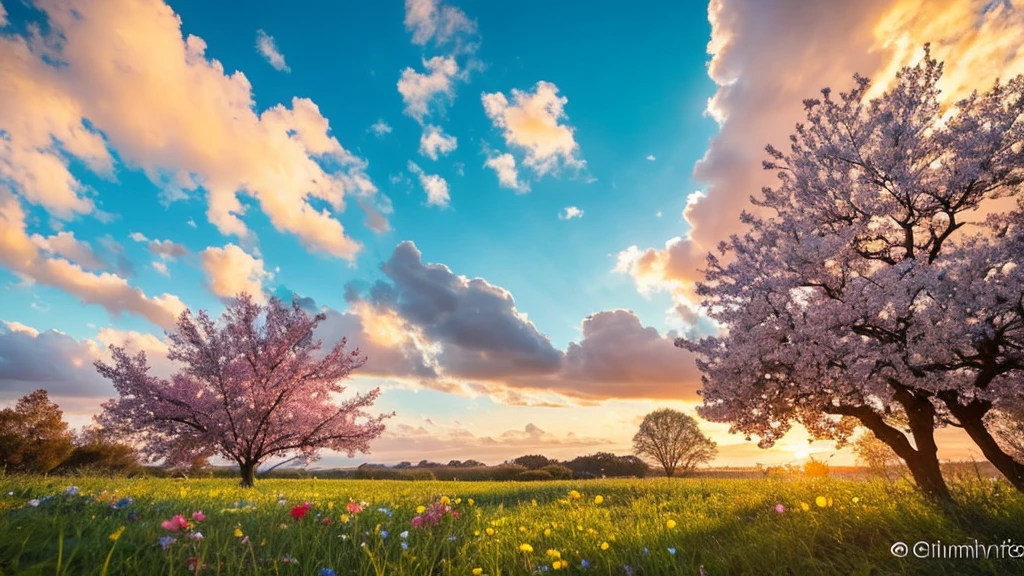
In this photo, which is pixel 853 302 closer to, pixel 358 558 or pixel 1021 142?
pixel 1021 142

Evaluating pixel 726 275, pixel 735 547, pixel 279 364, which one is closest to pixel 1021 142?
pixel 726 275

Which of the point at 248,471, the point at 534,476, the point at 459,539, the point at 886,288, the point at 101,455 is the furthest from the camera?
the point at 101,455

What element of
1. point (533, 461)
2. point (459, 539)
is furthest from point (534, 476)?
point (459, 539)

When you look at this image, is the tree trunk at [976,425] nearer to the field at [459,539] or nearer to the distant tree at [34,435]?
the field at [459,539]

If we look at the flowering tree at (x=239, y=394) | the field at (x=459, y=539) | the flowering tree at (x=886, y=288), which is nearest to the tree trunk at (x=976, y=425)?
the flowering tree at (x=886, y=288)

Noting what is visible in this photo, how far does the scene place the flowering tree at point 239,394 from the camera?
1848 cm

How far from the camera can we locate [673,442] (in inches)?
1759

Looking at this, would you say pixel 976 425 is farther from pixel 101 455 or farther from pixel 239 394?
pixel 101 455

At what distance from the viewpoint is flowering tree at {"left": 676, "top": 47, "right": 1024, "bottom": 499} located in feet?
37.8

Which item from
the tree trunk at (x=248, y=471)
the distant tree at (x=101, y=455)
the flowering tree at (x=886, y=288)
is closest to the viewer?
the flowering tree at (x=886, y=288)

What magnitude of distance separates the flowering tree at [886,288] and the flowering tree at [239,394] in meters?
14.4

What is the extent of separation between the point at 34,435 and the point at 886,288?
49.8m

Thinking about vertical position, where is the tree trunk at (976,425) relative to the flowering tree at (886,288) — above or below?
below

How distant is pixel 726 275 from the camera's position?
1584 centimetres
